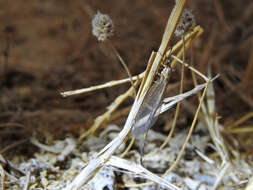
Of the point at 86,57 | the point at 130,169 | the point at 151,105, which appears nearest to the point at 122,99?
the point at 151,105

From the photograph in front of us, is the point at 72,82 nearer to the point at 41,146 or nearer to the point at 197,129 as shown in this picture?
the point at 41,146

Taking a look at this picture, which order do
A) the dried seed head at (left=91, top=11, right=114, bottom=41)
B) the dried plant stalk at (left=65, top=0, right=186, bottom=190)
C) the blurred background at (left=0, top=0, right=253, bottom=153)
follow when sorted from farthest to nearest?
the blurred background at (left=0, top=0, right=253, bottom=153) → the dried seed head at (left=91, top=11, right=114, bottom=41) → the dried plant stalk at (left=65, top=0, right=186, bottom=190)

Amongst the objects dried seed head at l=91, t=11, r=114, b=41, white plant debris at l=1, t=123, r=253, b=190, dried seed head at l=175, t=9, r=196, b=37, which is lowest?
white plant debris at l=1, t=123, r=253, b=190

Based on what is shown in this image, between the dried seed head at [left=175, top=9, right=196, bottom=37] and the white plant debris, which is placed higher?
the dried seed head at [left=175, top=9, right=196, bottom=37]

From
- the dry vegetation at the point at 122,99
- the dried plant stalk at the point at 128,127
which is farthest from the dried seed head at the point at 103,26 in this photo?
the dried plant stalk at the point at 128,127

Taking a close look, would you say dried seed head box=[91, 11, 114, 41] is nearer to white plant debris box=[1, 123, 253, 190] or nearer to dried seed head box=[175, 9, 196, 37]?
dried seed head box=[175, 9, 196, 37]

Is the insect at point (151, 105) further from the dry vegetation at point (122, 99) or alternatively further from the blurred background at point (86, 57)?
the blurred background at point (86, 57)

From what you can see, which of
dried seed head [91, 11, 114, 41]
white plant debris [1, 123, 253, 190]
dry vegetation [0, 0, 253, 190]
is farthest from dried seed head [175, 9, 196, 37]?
white plant debris [1, 123, 253, 190]

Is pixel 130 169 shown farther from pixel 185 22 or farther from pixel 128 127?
pixel 185 22

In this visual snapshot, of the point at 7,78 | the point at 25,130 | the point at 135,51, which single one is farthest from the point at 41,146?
the point at 135,51
